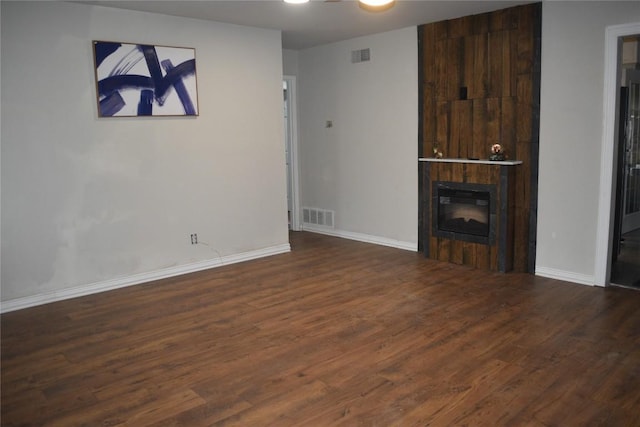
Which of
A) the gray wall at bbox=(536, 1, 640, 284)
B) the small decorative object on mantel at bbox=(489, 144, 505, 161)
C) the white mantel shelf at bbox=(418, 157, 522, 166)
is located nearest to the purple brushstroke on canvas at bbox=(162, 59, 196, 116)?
the white mantel shelf at bbox=(418, 157, 522, 166)

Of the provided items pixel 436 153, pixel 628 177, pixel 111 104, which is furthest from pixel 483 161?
pixel 111 104

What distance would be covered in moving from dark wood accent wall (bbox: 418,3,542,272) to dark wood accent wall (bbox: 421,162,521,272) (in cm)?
12

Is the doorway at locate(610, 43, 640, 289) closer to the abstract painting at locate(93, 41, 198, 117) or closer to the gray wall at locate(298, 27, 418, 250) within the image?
the gray wall at locate(298, 27, 418, 250)

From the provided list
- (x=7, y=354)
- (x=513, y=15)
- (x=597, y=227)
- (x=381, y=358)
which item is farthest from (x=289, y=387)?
(x=513, y=15)

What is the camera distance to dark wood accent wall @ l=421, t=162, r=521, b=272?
5.18 metres

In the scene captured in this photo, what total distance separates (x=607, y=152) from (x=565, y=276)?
1219mm

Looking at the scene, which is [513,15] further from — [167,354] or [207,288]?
[167,354]

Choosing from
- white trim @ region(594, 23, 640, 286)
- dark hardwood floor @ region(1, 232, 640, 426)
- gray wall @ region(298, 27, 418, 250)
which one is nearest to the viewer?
dark hardwood floor @ region(1, 232, 640, 426)

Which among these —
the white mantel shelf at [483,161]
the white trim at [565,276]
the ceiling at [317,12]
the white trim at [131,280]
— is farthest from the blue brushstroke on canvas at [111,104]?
the white trim at [565,276]

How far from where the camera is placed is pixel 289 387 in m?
3.04

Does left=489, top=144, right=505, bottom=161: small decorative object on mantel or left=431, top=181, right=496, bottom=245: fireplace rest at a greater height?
left=489, top=144, right=505, bottom=161: small decorative object on mantel

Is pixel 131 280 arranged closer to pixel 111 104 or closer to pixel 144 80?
pixel 111 104

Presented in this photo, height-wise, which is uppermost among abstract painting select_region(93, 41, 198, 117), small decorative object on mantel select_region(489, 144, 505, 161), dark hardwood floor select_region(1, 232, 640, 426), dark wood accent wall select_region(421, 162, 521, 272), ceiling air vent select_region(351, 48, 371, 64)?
ceiling air vent select_region(351, 48, 371, 64)

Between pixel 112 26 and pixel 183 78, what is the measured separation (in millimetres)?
808
